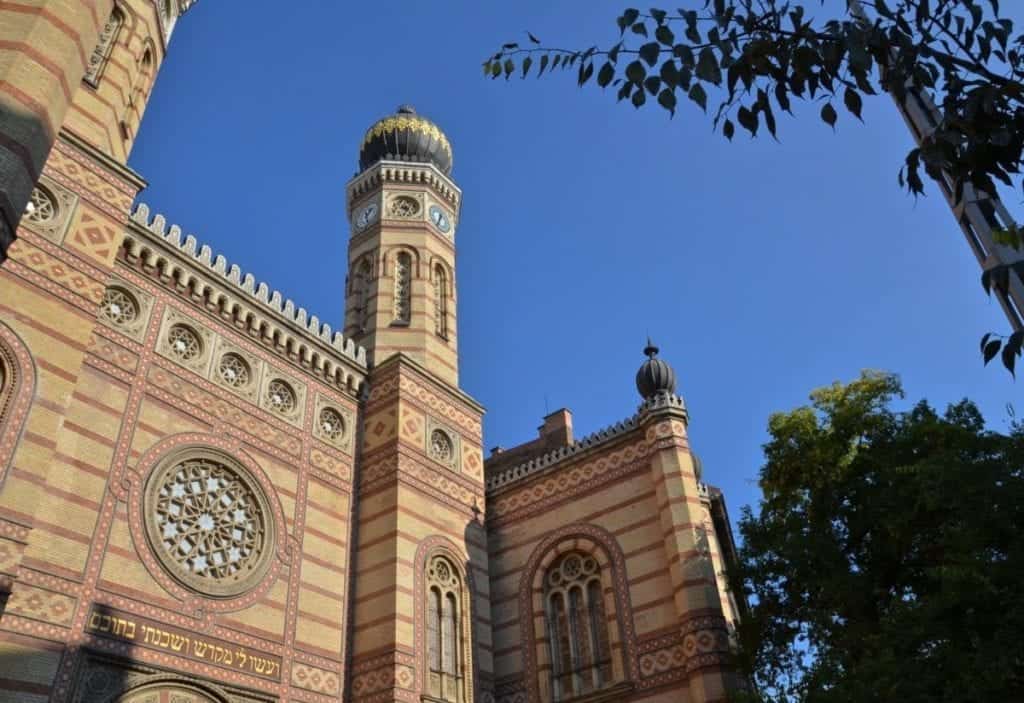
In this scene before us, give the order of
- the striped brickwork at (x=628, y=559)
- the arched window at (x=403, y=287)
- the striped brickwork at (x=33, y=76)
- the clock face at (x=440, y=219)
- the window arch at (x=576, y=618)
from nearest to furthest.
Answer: the striped brickwork at (x=33, y=76) < the striped brickwork at (x=628, y=559) < the window arch at (x=576, y=618) < the arched window at (x=403, y=287) < the clock face at (x=440, y=219)

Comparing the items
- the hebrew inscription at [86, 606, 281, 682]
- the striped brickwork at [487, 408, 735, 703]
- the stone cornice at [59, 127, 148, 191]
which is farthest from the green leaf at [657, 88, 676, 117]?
the striped brickwork at [487, 408, 735, 703]

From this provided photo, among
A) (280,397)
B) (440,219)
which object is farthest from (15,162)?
→ (440,219)

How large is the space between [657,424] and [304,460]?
7129 mm

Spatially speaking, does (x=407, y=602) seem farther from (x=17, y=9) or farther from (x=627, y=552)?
(x=17, y=9)

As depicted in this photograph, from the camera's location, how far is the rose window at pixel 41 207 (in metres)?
11.3

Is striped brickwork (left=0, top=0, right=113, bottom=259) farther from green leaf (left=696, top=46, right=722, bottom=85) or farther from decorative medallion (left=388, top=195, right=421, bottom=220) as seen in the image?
decorative medallion (left=388, top=195, right=421, bottom=220)

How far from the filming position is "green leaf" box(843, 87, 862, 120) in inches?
144

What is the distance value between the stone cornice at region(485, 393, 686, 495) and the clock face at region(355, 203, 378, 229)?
7.44 m

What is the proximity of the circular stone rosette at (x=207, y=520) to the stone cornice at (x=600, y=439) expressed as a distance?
634cm

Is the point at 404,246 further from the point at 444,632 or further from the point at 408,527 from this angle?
the point at 444,632

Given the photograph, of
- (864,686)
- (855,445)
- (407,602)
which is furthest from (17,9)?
(855,445)

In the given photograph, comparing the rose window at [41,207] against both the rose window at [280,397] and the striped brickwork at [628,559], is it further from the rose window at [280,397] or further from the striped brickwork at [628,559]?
the striped brickwork at [628,559]

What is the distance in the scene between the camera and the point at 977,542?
395 inches

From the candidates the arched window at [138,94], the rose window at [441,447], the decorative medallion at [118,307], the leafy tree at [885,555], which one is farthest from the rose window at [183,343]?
the leafy tree at [885,555]
